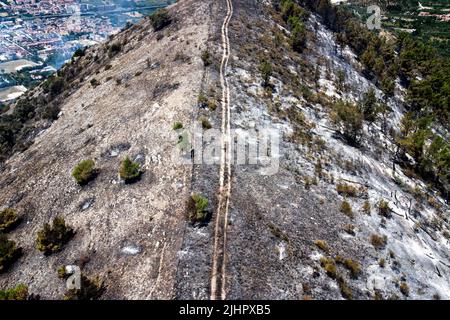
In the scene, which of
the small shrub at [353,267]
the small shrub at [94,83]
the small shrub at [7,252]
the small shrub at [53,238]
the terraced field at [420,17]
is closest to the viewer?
the small shrub at [353,267]

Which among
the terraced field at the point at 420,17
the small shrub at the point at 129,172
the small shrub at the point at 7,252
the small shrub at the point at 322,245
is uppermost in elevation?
the small shrub at the point at 129,172

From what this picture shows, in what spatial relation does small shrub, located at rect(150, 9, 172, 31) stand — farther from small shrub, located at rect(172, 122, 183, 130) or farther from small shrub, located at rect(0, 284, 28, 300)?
small shrub, located at rect(0, 284, 28, 300)

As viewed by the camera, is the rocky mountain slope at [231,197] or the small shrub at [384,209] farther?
the small shrub at [384,209]

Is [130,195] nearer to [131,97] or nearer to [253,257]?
[253,257]

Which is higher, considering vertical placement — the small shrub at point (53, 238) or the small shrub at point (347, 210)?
the small shrub at point (347, 210)

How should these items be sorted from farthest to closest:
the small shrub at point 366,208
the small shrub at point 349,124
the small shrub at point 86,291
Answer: the small shrub at point 349,124 → the small shrub at point 366,208 → the small shrub at point 86,291

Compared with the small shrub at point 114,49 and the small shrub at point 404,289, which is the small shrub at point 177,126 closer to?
the small shrub at point 404,289

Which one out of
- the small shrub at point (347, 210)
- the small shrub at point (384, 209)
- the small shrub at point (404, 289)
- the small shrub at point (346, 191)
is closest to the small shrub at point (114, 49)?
the small shrub at point (346, 191)

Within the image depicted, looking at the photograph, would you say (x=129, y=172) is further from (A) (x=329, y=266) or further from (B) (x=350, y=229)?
(B) (x=350, y=229)
